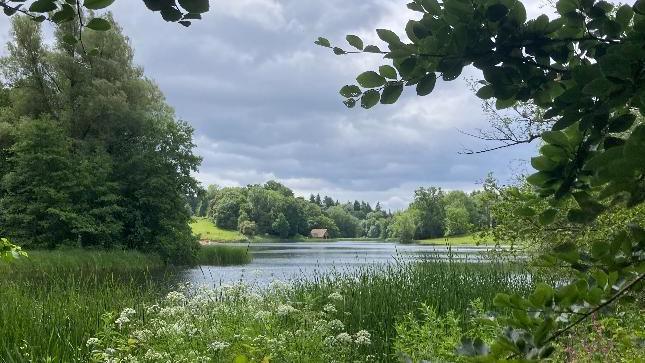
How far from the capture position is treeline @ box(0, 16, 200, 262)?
114 ft

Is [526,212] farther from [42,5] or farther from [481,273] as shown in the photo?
[481,273]

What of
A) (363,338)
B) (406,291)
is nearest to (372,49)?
(363,338)

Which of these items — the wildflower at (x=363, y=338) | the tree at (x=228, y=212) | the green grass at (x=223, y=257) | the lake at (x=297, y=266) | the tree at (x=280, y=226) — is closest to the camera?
the wildflower at (x=363, y=338)

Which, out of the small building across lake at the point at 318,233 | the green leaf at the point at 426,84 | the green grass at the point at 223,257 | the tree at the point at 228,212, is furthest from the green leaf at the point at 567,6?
the small building across lake at the point at 318,233

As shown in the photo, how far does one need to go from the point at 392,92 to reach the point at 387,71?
0.05 meters

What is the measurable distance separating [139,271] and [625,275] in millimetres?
29892

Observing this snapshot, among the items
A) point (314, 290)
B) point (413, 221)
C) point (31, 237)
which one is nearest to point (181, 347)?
point (314, 290)

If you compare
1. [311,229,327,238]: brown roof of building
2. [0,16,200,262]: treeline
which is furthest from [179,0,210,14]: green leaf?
[311,229,327,238]: brown roof of building

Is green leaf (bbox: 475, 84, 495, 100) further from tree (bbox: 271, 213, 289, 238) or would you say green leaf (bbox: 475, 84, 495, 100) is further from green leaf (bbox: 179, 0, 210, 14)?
tree (bbox: 271, 213, 289, 238)

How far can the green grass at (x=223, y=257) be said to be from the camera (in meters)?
35.6

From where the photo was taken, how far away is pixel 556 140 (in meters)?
1.12

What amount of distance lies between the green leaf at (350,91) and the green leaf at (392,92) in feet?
0.23

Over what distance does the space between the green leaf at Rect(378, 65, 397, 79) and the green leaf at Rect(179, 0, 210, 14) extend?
47cm

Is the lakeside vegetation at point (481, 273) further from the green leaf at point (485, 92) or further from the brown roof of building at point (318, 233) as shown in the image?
the brown roof of building at point (318, 233)
